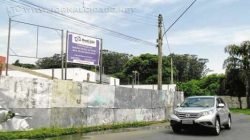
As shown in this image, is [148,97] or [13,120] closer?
[13,120]

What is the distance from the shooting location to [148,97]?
22750mm

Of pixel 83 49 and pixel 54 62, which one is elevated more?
pixel 54 62

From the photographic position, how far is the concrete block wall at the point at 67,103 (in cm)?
1429

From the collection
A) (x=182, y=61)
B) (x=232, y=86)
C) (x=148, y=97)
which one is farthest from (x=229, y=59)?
(x=182, y=61)

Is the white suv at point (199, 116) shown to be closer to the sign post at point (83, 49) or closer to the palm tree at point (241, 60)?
the sign post at point (83, 49)

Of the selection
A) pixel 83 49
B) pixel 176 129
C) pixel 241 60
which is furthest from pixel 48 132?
pixel 241 60

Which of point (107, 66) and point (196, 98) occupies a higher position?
point (107, 66)

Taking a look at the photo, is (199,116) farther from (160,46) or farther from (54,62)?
(54,62)

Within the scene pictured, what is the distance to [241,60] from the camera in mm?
57438

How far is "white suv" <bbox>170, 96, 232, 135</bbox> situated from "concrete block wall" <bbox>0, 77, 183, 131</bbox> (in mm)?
3374

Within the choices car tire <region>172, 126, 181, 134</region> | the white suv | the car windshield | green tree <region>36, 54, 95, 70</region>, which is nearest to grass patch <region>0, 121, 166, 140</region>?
car tire <region>172, 126, 181, 134</region>

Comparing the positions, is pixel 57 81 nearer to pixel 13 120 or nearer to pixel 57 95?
pixel 57 95

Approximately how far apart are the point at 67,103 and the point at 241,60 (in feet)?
147

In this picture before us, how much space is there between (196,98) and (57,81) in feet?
19.8
